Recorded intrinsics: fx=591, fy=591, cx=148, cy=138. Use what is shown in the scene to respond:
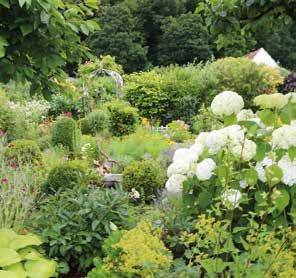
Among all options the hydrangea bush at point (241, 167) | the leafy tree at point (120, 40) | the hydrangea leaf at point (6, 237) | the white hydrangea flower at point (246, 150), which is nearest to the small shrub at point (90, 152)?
the hydrangea leaf at point (6, 237)

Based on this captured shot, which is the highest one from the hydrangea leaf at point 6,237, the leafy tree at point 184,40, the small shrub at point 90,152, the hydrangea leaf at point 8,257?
the hydrangea leaf at point 8,257

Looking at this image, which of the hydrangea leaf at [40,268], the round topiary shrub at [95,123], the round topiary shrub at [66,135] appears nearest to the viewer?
the hydrangea leaf at [40,268]

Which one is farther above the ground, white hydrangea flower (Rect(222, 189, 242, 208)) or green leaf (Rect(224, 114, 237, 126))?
green leaf (Rect(224, 114, 237, 126))

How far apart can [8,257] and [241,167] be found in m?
1.48

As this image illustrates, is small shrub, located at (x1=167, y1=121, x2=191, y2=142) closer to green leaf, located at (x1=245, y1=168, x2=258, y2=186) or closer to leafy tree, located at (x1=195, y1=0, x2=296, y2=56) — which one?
leafy tree, located at (x1=195, y1=0, x2=296, y2=56)

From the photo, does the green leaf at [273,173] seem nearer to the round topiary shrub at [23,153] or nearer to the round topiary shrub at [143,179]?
the round topiary shrub at [143,179]

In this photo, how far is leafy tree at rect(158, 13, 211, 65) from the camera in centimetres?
2925

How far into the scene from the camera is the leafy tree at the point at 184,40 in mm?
29250

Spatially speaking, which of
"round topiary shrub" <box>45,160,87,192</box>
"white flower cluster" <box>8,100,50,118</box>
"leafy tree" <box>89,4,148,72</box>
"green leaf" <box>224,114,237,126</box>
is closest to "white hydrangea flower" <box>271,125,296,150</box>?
"green leaf" <box>224,114,237,126</box>

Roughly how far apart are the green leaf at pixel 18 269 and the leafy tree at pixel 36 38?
109 cm

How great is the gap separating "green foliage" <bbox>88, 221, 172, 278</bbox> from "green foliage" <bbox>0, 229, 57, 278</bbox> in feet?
1.02

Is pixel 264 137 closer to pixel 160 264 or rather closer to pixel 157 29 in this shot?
pixel 160 264

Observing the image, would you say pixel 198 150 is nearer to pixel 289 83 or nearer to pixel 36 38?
pixel 36 38

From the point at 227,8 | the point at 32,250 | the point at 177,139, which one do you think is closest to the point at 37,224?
the point at 32,250
